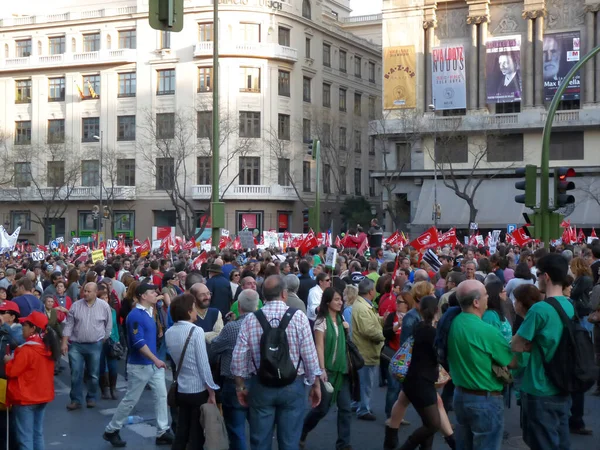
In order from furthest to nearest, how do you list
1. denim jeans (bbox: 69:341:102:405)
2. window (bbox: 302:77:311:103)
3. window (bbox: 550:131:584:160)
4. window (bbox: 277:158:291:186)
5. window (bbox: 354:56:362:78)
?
window (bbox: 354:56:362:78), window (bbox: 302:77:311:103), window (bbox: 277:158:291:186), window (bbox: 550:131:584:160), denim jeans (bbox: 69:341:102:405)

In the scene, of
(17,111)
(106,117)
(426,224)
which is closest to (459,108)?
(426,224)

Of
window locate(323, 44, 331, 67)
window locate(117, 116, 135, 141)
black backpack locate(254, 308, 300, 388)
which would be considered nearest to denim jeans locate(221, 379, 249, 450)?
black backpack locate(254, 308, 300, 388)

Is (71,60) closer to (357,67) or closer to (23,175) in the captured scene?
(23,175)

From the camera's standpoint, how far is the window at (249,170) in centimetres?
5312

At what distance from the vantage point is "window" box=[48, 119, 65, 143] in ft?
185

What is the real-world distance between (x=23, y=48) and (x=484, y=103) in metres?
33.9

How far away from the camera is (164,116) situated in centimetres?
5366

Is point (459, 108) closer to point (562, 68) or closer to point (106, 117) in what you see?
point (562, 68)

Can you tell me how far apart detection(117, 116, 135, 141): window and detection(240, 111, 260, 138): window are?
8011mm

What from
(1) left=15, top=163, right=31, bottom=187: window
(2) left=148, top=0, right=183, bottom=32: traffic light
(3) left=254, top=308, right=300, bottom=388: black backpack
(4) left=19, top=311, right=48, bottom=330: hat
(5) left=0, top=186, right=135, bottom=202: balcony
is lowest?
(3) left=254, top=308, right=300, bottom=388: black backpack

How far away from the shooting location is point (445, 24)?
157 ft

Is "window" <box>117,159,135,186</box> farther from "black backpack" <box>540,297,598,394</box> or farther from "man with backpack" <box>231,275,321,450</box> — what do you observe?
"black backpack" <box>540,297,598,394</box>

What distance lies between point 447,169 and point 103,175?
2415 centimetres

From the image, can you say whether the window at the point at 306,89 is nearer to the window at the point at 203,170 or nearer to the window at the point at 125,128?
the window at the point at 203,170
